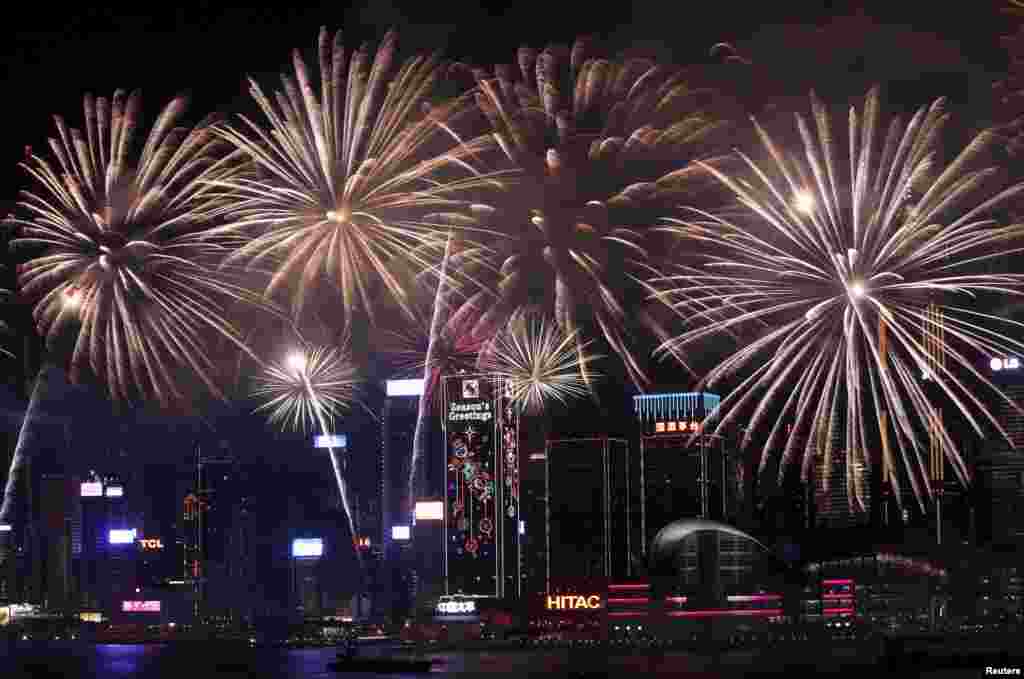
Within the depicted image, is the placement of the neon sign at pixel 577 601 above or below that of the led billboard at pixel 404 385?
below

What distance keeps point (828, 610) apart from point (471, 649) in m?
80.6

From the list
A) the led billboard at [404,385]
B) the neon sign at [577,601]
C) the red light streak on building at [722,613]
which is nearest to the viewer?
the red light streak on building at [722,613]

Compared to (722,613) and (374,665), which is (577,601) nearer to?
(722,613)

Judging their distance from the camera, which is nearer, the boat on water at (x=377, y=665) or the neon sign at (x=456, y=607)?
the boat on water at (x=377, y=665)

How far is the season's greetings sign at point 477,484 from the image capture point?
618 ft

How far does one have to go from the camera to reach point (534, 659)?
121m

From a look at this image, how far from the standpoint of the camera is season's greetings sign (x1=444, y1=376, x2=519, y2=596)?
188m

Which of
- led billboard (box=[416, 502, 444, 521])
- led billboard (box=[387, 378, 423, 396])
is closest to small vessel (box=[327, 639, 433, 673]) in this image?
led billboard (box=[416, 502, 444, 521])

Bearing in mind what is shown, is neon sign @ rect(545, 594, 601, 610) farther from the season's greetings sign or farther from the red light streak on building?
the season's greetings sign

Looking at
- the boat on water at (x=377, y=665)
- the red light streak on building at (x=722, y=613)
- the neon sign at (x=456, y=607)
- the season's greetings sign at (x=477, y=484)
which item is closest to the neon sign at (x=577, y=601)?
the red light streak on building at (x=722, y=613)

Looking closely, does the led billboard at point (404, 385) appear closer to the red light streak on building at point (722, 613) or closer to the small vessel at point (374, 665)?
the red light streak on building at point (722, 613)

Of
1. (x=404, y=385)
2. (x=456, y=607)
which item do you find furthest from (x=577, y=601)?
(x=404, y=385)

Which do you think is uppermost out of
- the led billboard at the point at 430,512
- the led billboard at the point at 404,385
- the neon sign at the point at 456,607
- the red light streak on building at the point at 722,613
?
the led billboard at the point at 404,385

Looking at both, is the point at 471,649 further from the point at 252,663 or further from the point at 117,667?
the point at 117,667
